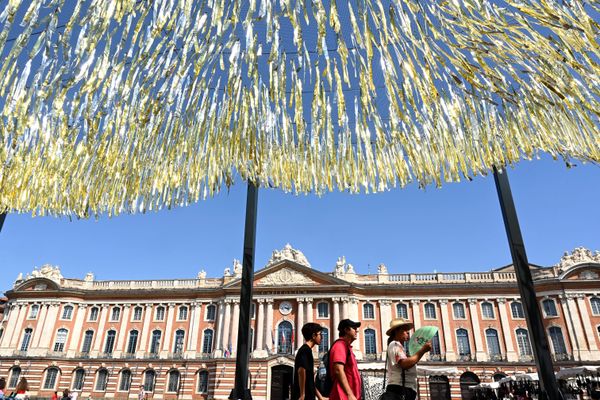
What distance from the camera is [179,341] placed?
31.9 metres

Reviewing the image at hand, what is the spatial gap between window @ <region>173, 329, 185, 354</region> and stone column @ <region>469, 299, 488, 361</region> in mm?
21908

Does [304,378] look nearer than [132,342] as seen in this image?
Yes

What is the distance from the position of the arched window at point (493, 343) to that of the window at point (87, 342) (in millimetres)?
30628

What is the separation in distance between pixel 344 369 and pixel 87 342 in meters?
36.1

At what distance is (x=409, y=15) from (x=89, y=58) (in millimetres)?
1416

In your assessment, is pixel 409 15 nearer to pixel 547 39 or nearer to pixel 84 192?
pixel 547 39

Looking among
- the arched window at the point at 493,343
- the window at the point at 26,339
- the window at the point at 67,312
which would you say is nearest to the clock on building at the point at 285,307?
the arched window at the point at 493,343

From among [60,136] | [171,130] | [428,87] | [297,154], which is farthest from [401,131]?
[60,136]

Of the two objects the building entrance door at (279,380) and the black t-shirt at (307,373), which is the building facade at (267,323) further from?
the black t-shirt at (307,373)

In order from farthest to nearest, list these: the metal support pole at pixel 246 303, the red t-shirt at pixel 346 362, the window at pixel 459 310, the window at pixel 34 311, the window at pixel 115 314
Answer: the window at pixel 115 314 < the window at pixel 34 311 < the window at pixel 459 310 < the red t-shirt at pixel 346 362 < the metal support pole at pixel 246 303

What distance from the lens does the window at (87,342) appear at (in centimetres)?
3256

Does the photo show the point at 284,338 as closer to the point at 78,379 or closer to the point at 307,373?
the point at 78,379

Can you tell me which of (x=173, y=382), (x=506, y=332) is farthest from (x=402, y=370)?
(x=173, y=382)

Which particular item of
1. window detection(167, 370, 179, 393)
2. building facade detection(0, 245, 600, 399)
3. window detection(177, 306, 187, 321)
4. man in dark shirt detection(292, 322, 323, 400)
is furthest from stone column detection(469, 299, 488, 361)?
man in dark shirt detection(292, 322, 323, 400)
